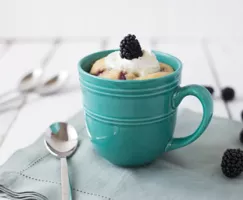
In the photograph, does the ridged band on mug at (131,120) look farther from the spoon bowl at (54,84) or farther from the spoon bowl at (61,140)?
the spoon bowl at (54,84)

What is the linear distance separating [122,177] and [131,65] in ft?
0.56

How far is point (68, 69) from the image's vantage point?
1194 millimetres

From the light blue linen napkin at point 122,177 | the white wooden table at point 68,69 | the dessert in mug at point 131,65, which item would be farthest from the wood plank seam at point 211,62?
the dessert in mug at point 131,65

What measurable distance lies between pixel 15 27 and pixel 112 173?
1.09 metres

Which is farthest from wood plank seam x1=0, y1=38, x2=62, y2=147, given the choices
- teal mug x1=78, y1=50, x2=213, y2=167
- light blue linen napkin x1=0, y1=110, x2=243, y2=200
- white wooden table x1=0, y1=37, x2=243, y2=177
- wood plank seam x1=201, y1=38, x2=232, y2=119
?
wood plank seam x1=201, y1=38, x2=232, y2=119

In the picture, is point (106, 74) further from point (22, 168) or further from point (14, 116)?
point (14, 116)

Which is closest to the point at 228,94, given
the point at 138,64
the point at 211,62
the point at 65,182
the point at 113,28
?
the point at 211,62

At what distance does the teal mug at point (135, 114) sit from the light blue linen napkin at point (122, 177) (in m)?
0.03

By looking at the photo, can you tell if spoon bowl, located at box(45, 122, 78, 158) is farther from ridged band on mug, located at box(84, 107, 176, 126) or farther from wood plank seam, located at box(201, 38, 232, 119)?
wood plank seam, located at box(201, 38, 232, 119)

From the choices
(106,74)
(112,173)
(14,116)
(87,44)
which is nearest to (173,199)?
(112,173)

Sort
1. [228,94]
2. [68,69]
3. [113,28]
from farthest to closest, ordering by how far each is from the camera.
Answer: [113,28]
[68,69]
[228,94]

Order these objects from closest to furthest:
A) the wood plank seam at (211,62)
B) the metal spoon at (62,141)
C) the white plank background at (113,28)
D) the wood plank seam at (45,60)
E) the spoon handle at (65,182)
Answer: the spoon handle at (65,182) → the metal spoon at (62,141) → the wood plank seam at (45,60) → the wood plank seam at (211,62) → the white plank background at (113,28)

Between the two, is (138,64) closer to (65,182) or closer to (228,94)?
(65,182)

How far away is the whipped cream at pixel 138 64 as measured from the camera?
63 cm
